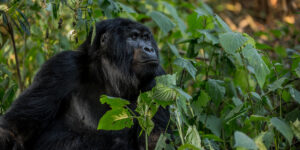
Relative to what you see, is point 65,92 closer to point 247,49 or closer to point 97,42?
point 97,42

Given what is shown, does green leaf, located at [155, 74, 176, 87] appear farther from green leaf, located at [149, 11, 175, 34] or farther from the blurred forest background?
green leaf, located at [149, 11, 175, 34]

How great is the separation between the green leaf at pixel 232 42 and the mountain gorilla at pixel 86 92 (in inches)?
25.6

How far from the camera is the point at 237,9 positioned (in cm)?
944

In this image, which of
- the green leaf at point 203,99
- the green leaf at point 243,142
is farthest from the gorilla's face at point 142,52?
the green leaf at point 243,142

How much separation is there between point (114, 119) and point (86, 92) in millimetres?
1067

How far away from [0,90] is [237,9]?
7178 mm

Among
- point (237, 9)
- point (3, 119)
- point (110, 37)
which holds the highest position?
point (110, 37)

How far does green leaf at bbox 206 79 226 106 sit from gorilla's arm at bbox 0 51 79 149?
1.28 m

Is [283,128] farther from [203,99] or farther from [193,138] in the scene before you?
[203,99]

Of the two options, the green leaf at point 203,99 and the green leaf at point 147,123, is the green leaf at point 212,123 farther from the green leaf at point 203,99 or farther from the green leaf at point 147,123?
the green leaf at point 147,123

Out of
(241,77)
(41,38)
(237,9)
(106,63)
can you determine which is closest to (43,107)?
(106,63)

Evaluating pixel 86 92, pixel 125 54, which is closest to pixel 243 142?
pixel 125 54

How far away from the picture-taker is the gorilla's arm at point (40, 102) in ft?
9.96

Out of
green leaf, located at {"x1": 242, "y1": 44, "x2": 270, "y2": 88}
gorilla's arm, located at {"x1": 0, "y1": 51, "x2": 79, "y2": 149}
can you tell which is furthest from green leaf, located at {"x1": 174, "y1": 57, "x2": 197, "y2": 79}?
gorilla's arm, located at {"x1": 0, "y1": 51, "x2": 79, "y2": 149}
